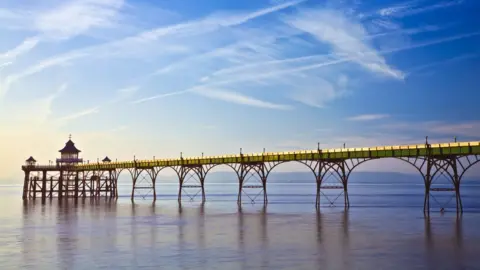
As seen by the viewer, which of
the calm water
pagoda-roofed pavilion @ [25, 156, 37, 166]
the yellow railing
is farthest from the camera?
pagoda-roofed pavilion @ [25, 156, 37, 166]

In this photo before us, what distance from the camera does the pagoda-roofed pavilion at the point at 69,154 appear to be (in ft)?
330

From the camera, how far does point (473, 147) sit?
46.5 m

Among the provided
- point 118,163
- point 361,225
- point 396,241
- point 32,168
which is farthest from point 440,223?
point 32,168

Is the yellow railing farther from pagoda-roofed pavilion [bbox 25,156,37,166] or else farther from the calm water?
pagoda-roofed pavilion [bbox 25,156,37,166]

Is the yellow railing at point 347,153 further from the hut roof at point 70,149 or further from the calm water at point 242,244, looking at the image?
the hut roof at point 70,149

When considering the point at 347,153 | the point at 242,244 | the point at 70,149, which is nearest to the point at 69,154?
the point at 70,149

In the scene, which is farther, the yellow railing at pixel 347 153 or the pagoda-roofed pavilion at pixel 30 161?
the pagoda-roofed pavilion at pixel 30 161

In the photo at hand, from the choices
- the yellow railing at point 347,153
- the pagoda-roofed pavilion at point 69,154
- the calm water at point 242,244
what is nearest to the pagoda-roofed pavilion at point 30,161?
the pagoda-roofed pavilion at point 69,154

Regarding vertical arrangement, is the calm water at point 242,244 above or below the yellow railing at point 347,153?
below

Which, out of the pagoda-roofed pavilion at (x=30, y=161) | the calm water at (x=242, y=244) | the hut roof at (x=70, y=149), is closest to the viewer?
the calm water at (x=242, y=244)

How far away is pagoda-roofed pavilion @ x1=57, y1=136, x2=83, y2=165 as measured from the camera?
101 meters

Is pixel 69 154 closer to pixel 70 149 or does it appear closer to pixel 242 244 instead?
pixel 70 149

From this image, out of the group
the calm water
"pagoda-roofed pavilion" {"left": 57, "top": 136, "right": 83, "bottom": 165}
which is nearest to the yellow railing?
the calm water

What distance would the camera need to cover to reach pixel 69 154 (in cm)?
10156
